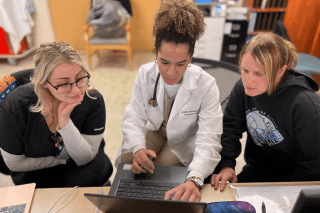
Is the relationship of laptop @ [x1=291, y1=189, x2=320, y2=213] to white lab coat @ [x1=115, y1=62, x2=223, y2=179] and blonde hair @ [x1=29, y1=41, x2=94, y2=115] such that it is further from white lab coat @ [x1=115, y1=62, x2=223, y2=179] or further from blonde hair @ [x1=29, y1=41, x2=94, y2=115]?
blonde hair @ [x1=29, y1=41, x2=94, y2=115]

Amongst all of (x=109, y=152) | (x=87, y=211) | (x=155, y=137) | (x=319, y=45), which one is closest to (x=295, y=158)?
(x=155, y=137)

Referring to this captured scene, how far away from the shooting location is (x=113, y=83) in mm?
3111

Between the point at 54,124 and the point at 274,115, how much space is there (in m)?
1.07

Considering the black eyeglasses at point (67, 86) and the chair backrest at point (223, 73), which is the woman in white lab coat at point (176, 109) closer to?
the black eyeglasses at point (67, 86)

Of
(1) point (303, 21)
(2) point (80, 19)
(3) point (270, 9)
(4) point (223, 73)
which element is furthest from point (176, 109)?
(2) point (80, 19)

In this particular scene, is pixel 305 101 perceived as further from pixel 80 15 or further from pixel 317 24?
pixel 80 15

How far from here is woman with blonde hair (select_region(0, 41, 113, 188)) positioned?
39.1 inches

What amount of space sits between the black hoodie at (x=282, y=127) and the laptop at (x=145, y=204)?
541 mm

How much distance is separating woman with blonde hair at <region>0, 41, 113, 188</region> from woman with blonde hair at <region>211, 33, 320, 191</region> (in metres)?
0.69

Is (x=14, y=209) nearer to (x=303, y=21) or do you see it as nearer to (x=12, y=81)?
(x=12, y=81)

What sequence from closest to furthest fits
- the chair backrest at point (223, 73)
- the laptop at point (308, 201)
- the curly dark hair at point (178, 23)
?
the laptop at point (308, 201) → the curly dark hair at point (178, 23) → the chair backrest at point (223, 73)

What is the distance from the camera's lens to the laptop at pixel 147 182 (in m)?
0.87

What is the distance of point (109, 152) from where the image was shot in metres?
2.07

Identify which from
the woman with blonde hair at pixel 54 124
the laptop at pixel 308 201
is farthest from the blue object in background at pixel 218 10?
the laptop at pixel 308 201
